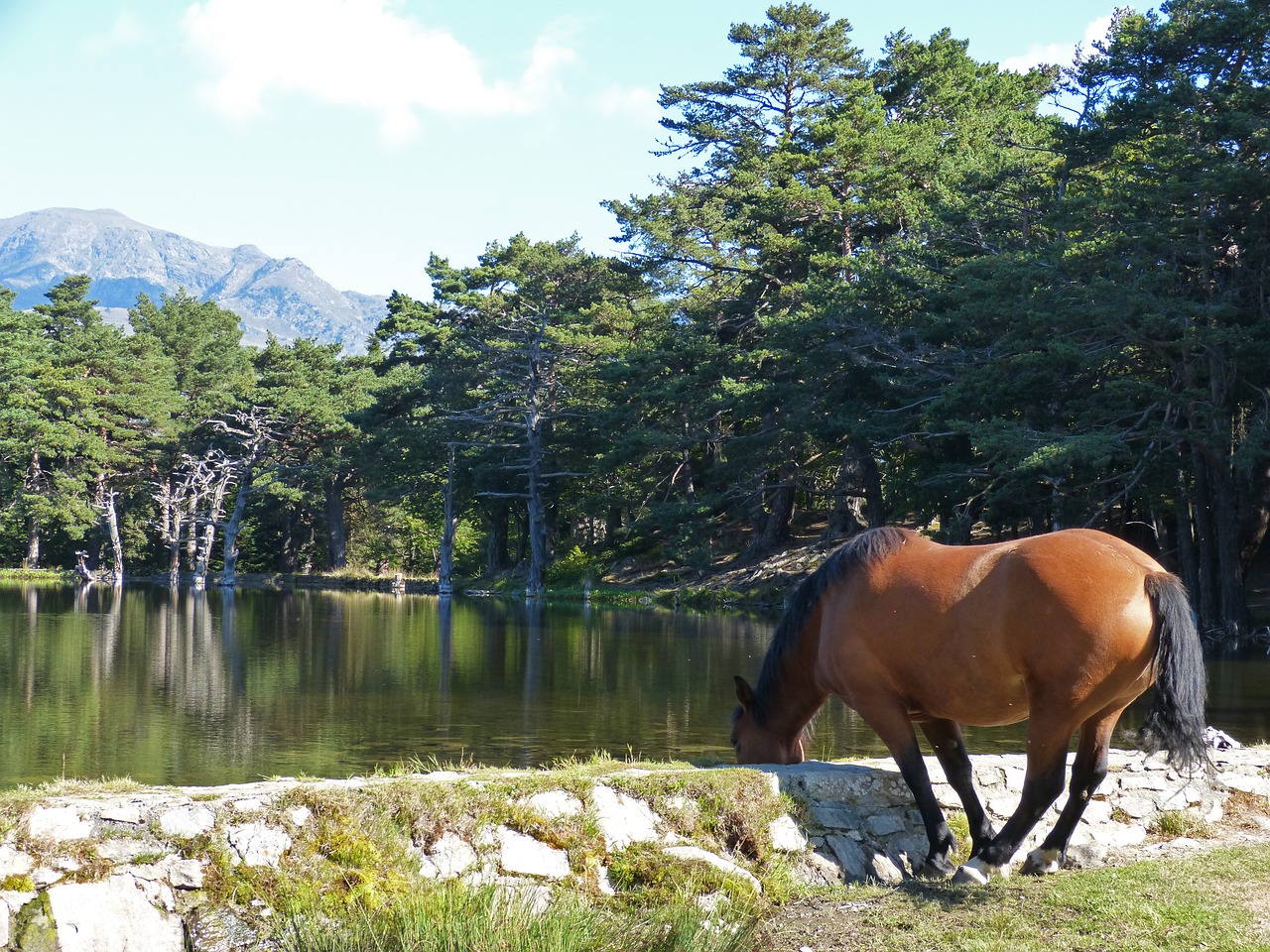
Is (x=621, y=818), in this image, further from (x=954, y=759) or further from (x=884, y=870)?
(x=954, y=759)

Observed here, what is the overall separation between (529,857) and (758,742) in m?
2.15

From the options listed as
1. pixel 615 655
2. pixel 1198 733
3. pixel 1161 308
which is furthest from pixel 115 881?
pixel 1161 308

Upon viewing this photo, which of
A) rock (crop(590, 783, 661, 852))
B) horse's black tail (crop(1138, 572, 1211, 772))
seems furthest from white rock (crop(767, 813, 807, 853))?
horse's black tail (crop(1138, 572, 1211, 772))

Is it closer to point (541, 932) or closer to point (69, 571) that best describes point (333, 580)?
point (69, 571)

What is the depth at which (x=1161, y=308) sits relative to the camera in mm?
19156

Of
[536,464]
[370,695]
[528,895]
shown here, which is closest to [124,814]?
[528,895]

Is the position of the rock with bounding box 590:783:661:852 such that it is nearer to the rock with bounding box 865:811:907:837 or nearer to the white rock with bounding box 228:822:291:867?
the rock with bounding box 865:811:907:837

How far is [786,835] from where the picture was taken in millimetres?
5422

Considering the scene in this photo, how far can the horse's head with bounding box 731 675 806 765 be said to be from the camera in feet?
22.0

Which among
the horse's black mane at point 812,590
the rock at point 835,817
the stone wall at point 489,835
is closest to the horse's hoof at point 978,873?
the stone wall at point 489,835

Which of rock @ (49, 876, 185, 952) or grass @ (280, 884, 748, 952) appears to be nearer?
grass @ (280, 884, 748, 952)

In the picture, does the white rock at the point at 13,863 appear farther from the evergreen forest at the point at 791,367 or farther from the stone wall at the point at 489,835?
the evergreen forest at the point at 791,367

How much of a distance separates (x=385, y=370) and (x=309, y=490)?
6.56 m

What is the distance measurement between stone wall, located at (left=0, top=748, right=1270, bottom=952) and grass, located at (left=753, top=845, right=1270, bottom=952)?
1.34 feet
